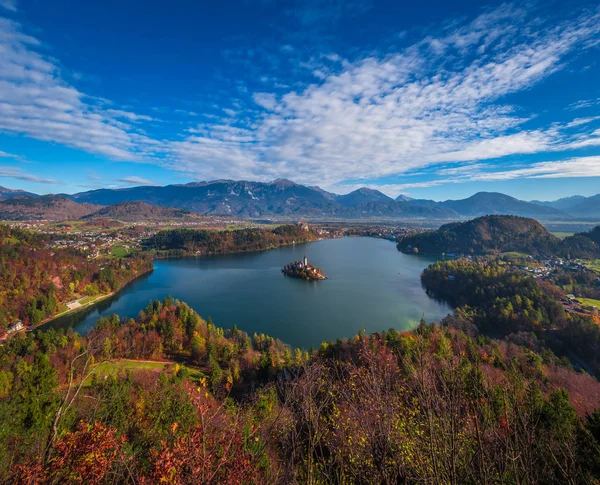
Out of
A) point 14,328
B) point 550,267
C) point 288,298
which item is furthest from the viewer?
point 550,267

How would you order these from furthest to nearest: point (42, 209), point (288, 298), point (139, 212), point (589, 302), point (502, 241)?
point (139, 212)
point (42, 209)
point (502, 241)
point (288, 298)
point (589, 302)

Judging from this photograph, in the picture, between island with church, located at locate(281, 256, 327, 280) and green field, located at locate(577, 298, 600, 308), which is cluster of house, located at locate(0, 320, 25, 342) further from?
green field, located at locate(577, 298, 600, 308)

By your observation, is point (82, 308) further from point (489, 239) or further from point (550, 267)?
point (489, 239)

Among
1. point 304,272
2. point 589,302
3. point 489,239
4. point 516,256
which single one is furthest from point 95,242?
point 489,239

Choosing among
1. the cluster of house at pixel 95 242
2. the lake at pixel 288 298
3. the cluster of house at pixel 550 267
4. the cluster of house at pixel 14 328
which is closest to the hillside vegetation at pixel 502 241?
the cluster of house at pixel 550 267

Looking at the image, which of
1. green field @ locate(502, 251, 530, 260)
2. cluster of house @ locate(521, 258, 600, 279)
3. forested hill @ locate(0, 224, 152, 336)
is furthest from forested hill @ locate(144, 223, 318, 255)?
cluster of house @ locate(521, 258, 600, 279)

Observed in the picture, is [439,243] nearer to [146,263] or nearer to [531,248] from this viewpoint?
[531,248]

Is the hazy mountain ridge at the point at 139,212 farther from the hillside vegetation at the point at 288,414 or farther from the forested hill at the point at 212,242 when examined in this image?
the hillside vegetation at the point at 288,414

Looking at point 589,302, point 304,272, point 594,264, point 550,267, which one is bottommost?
point 304,272
